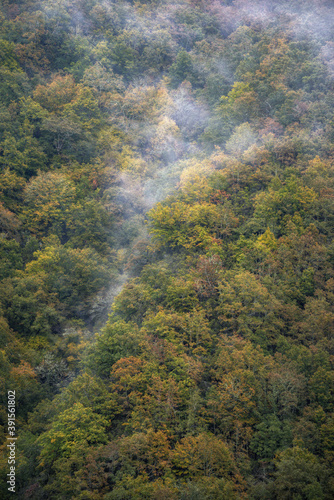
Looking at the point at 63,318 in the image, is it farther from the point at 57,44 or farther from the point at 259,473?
the point at 57,44

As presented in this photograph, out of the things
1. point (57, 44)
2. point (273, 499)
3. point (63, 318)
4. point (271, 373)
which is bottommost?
point (63, 318)

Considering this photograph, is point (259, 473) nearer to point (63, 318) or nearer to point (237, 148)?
point (63, 318)

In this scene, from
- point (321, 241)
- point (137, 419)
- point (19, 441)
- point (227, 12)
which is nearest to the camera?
point (137, 419)

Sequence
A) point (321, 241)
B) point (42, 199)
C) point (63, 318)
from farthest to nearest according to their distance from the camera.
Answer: point (42, 199)
point (63, 318)
point (321, 241)

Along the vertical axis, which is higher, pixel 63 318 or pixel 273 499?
pixel 273 499

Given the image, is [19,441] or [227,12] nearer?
[19,441]

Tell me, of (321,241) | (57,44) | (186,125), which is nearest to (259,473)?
(321,241)
